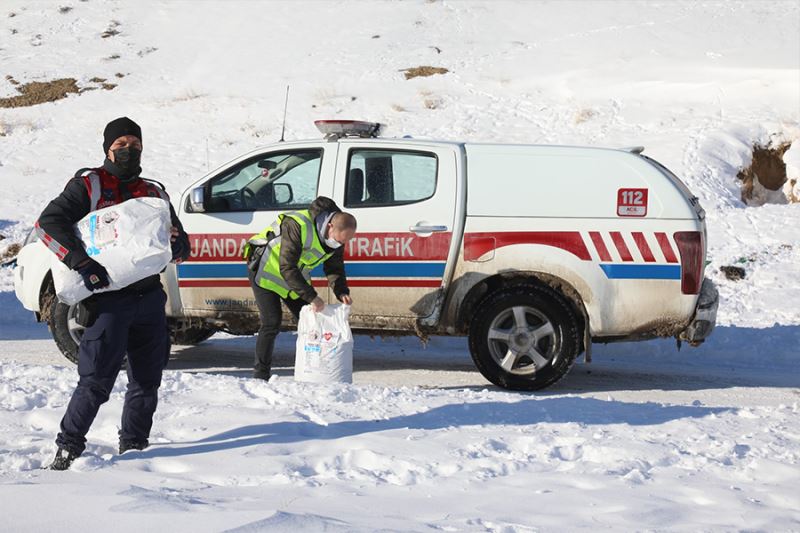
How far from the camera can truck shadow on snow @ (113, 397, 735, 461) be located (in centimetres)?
567

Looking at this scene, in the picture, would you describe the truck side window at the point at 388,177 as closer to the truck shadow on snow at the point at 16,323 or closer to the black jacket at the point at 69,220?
the black jacket at the point at 69,220

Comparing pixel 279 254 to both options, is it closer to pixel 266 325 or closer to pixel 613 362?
pixel 266 325

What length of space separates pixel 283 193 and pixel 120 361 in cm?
326

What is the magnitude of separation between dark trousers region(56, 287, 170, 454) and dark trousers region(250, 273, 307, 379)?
2160mm

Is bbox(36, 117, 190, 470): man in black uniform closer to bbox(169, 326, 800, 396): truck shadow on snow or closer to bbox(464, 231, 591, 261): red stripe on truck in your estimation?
bbox(464, 231, 591, 261): red stripe on truck

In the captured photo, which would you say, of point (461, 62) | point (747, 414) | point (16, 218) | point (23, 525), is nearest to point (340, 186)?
point (747, 414)

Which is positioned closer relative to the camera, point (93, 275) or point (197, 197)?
point (93, 275)

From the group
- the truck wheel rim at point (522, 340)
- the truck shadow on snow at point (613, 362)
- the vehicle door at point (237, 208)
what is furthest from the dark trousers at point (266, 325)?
the truck wheel rim at point (522, 340)

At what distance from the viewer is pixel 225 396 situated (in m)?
6.65

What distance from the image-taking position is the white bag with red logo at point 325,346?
7336 millimetres

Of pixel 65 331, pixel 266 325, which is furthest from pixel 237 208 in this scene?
pixel 65 331

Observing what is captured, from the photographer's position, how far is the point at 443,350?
10.1 m

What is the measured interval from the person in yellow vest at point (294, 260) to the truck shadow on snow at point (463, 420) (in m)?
1.37

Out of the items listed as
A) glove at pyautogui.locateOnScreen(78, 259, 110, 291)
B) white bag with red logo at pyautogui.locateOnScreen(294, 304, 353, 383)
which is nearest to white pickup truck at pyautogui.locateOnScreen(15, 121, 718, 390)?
white bag with red logo at pyautogui.locateOnScreen(294, 304, 353, 383)
